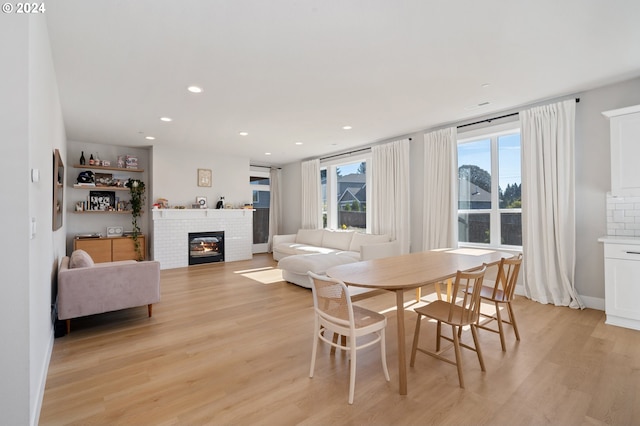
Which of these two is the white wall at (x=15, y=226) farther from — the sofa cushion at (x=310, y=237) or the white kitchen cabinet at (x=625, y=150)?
the sofa cushion at (x=310, y=237)

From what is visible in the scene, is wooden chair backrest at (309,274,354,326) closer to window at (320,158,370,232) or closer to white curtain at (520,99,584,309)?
white curtain at (520,99,584,309)

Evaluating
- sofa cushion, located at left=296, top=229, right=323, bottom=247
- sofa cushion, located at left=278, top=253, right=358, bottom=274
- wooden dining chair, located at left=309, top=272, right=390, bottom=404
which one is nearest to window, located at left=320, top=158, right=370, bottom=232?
sofa cushion, located at left=296, top=229, right=323, bottom=247

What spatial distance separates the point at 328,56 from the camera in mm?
2789

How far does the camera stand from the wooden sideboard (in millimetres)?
5965

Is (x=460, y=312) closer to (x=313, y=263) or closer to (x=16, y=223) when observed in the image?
(x=313, y=263)

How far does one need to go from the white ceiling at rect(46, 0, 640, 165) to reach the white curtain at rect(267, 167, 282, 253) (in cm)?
427

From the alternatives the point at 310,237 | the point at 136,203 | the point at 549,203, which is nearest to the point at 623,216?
the point at 549,203

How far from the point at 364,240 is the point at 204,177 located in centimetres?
419

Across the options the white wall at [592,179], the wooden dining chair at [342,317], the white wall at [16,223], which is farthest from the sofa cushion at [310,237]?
the white wall at [16,223]

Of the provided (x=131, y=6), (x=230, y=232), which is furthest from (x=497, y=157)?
(x=230, y=232)

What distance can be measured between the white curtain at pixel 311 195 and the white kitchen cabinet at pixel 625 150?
547 cm

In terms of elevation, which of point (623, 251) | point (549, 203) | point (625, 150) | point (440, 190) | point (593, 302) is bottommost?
point (593, 302)

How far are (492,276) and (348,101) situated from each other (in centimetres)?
335

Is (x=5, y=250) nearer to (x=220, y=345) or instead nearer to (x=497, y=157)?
(x=220, y=345)
